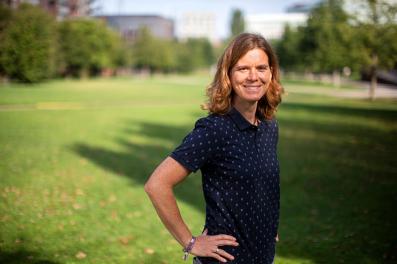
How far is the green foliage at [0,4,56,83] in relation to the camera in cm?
4453

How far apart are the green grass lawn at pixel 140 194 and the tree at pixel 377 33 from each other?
1185cm

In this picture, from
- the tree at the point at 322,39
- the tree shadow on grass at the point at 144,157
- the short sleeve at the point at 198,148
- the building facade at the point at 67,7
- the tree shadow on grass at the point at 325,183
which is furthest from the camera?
the building facade at the point at 67,7

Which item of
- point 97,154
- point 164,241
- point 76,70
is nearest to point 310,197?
point 164,241

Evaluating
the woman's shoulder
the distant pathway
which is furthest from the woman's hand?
the distant pathway

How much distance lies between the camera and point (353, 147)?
45.9ft

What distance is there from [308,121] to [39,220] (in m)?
16.6

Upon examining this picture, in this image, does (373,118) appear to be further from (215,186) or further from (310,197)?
(215,186)

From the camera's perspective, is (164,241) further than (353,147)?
No

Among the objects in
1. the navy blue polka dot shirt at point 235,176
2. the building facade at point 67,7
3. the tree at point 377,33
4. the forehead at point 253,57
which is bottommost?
the navy blue polka dot shirt at point 235,176

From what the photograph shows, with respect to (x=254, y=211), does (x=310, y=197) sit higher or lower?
lower

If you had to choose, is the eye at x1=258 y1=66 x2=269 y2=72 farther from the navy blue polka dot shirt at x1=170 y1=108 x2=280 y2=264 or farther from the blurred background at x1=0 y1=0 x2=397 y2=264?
the blurred background at x1=0 y1=0 x2=397 y2=264

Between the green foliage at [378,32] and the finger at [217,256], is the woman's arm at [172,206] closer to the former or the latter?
the finger at [217,256]

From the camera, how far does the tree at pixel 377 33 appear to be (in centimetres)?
2642

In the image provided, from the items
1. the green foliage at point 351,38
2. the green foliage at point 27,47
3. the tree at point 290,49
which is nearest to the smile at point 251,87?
the green foliage at point 351,38
